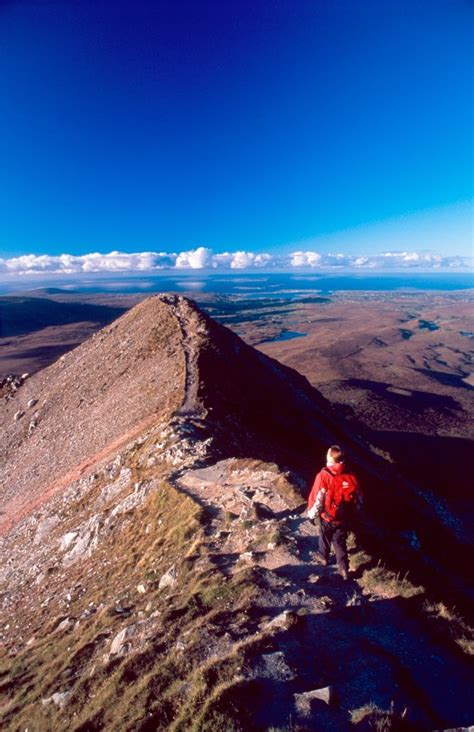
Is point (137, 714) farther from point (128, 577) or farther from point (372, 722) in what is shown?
point (128, 577)

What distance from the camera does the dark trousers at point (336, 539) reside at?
10.5 metres

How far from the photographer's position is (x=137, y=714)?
7086 mm

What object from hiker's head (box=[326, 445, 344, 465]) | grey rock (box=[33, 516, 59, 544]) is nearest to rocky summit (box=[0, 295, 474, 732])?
grey rock (box=[33, 516, 59, 544])

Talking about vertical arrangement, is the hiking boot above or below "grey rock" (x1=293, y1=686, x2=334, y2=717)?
below

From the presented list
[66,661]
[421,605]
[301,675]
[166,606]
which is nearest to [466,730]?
[301,675]

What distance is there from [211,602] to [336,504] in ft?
13.0

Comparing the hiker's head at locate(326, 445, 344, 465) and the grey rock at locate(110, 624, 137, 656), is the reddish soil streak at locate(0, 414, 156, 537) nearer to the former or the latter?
the grey rock at locate(110, 624, 137, 656)

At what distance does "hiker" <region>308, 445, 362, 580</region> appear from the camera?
10477 millimetres

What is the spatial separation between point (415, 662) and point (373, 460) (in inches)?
1334

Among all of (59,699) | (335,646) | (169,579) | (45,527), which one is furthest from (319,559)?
(45,527)

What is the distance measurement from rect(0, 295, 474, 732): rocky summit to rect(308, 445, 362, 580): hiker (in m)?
0.70

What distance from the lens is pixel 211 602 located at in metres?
9.83

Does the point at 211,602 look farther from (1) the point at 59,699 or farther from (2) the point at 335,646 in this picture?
(1) the point at 59,699

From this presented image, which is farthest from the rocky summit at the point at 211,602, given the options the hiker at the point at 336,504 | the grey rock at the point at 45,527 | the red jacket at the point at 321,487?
the red jacket at the point at 321,487
